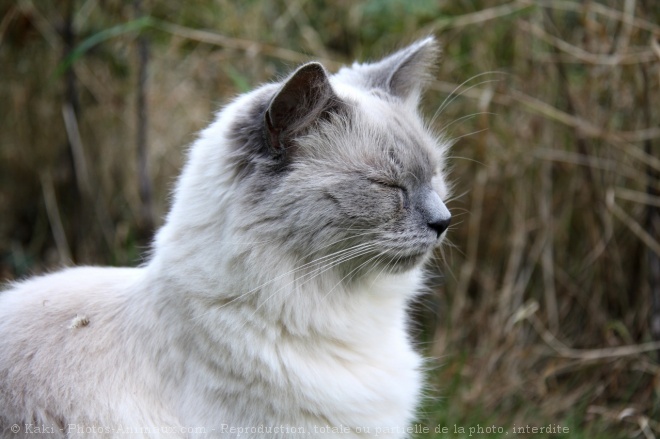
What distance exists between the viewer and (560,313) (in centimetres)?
400

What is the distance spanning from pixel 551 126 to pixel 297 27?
185 cm

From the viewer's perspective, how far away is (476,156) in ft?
13.7

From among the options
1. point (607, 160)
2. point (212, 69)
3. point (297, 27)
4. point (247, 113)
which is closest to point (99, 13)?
point (212, 69)

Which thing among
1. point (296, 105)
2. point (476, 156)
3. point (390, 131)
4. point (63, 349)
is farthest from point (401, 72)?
point (476, 156)

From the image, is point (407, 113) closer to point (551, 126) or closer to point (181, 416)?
point (181, 416)

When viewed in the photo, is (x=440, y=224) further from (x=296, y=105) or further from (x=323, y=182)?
(x=296, y=105)

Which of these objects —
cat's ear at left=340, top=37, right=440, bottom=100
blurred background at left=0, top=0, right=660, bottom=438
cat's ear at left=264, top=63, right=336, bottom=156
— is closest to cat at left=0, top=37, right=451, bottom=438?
cat's ear at left=264, top=63, right=336, bottom=156

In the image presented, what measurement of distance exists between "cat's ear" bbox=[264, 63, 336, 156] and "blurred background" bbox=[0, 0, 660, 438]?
0.99 m

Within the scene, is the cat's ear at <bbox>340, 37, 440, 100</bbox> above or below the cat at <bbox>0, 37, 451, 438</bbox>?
above

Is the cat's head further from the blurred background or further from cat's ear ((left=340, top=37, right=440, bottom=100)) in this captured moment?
the blurred background

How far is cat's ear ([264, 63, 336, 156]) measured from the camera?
2.03 meters

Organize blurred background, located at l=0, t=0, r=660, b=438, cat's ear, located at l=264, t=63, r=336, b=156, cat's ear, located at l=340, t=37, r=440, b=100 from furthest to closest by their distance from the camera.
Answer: blurred background, located at l=0, t=0, r=660, b=438, cat's ear, located at l=340, t=37, r=440, b=100, cat's ear, located at l=264, t=63, r=336, b=156

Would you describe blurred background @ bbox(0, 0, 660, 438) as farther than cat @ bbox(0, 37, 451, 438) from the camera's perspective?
Yes

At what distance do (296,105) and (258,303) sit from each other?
615 millimetres
